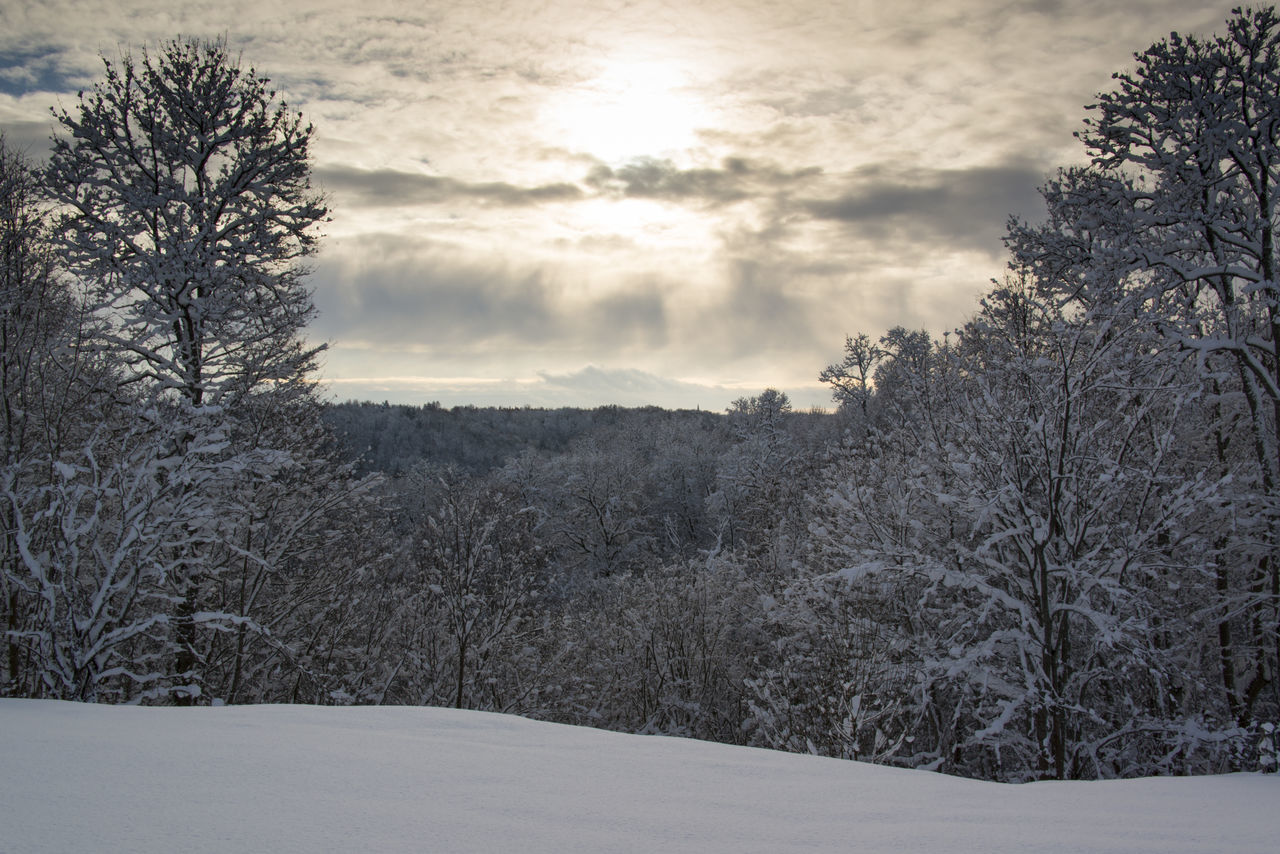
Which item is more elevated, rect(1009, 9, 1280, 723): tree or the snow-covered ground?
rect(1009, 9, 1280, 723): tree

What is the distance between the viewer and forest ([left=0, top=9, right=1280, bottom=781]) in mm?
7488

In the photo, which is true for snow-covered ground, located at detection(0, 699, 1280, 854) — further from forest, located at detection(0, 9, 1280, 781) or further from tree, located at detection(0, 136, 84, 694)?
tree, located at detection(0, 136, 84, 694)

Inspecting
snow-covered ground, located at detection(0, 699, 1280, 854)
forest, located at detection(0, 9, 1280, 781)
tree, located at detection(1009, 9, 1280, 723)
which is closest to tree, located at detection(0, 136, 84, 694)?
forest, located at detection(0, 9, 1280, 781)

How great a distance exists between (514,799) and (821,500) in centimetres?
1575

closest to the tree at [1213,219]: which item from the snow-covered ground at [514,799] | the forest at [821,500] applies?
the forest at [821,500]

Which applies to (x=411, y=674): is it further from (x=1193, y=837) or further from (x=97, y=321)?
(x=1193, y=837)

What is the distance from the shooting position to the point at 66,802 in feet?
7.68

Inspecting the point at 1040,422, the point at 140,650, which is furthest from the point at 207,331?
the point at 1040,422

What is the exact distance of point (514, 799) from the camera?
2633 mm

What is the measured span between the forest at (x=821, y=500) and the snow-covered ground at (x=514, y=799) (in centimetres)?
316

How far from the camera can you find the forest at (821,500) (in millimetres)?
7488

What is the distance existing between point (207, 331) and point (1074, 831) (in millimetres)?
12544

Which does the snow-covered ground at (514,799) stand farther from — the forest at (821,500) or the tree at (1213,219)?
the tree at (1213,219)

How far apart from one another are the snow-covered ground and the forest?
316 cm
